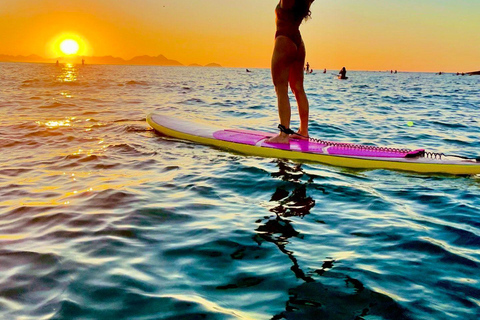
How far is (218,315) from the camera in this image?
2102 millimetres

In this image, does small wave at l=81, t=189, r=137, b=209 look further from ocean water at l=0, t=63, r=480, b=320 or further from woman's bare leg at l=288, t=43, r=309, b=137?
woman's bare leg at l=288, t=43, r=309, b=137

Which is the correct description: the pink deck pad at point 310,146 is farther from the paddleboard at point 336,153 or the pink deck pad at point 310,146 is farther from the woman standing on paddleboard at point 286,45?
the woman standing on paddleboard at point 286,45

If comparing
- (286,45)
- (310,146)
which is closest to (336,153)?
(310,146)

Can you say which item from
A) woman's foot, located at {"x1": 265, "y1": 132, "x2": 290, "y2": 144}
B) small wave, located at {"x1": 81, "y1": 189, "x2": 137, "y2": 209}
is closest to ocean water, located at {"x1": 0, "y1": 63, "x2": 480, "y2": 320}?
small wave, located at {"x1": 81, "y1": 189, "x2": 137, "y2": 209}

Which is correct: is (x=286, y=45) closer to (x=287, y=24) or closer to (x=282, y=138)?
(x=287, y=24)

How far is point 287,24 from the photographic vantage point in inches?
216

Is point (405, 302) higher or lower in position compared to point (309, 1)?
lower

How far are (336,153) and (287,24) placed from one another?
1.85 meters

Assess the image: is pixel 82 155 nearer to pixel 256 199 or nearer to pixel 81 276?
pixel 256 199

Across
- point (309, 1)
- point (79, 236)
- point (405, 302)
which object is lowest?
point (79, 236)

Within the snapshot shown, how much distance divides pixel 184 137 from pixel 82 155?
5.51 feet

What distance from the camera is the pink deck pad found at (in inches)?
210

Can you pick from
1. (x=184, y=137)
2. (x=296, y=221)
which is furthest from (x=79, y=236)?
(x=184, y=137)

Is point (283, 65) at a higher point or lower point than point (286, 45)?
lower
